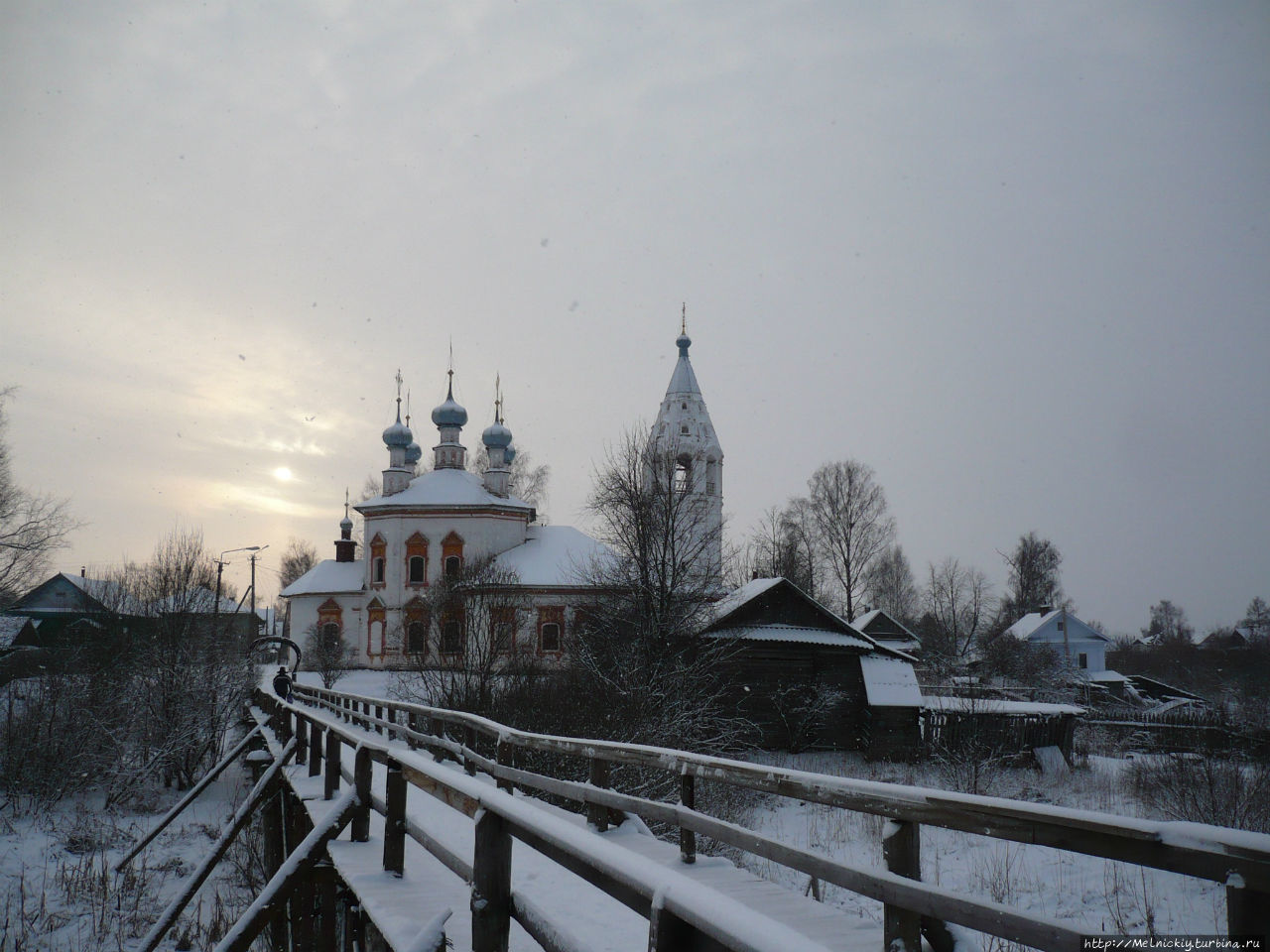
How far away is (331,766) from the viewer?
8.71m

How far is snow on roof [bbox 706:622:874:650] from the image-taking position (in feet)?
93.2

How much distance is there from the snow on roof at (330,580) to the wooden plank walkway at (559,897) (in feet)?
148

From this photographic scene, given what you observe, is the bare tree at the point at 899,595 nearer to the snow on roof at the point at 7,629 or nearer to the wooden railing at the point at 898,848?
the snow on roof at the point at 7,629

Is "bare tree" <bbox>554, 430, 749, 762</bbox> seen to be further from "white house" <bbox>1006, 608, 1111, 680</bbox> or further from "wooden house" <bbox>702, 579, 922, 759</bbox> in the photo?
"white house" <bbox>1006, 608, 1111, 680</bbox>

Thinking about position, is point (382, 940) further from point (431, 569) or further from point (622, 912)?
point (431, 569)

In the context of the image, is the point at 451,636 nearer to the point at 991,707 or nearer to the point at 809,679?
the point at 809,679

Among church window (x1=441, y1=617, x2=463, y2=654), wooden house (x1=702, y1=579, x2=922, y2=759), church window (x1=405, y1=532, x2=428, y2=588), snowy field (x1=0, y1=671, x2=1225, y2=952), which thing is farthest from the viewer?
church window (x1=405, y1=532, x2=428, y2=588)

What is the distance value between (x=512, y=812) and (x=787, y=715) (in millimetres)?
27133

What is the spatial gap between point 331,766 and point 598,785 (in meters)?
2.91

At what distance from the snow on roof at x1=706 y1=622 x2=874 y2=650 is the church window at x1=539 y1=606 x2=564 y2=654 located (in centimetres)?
1754

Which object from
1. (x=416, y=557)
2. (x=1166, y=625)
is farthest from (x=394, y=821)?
(x=1166, y=625)

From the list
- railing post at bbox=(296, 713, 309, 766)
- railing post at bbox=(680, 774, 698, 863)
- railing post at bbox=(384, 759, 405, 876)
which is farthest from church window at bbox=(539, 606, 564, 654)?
→ railing post at bbox=(384, 759, 405, 876)

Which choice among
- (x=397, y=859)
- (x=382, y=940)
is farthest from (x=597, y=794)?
(x=382, y=940)

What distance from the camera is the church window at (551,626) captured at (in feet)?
148
